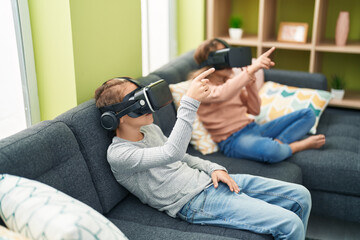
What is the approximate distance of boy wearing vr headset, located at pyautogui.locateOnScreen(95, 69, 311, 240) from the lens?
5.28ft

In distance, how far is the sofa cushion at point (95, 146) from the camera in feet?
5.61

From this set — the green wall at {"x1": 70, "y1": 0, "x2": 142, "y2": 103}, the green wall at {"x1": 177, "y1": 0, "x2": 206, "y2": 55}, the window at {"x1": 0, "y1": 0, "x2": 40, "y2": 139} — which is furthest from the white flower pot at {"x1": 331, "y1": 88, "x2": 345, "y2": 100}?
the window at {"x1": 0, "y1": 0, "x2": 40, "y2": 139}

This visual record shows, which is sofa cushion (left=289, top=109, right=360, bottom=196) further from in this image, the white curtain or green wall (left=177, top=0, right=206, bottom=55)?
green wall (left=177, top=0, right=206, bottom=55)

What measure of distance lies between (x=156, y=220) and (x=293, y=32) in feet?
7.66

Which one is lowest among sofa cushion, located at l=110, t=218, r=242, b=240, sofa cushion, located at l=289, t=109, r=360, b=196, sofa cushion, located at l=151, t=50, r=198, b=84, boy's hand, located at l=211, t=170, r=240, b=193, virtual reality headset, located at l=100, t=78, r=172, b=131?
sofa cushion, located at l=289, t=109, r=360, b=196

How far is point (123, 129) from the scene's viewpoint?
1.75 metres

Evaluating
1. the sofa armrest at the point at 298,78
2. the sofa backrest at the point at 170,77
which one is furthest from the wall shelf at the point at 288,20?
the sofa backrest at the point at 170,77

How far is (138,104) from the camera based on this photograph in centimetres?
165

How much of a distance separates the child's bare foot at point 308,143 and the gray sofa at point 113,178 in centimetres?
4

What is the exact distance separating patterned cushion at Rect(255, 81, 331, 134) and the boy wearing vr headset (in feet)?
3.37

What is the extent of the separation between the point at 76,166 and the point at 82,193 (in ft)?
0.34

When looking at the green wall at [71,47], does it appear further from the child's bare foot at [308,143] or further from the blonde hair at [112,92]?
the child's bare foot at [308,143]

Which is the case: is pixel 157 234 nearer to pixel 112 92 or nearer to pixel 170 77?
pixel 112 92

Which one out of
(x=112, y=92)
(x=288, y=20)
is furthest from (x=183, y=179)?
(x=288, y=20)
